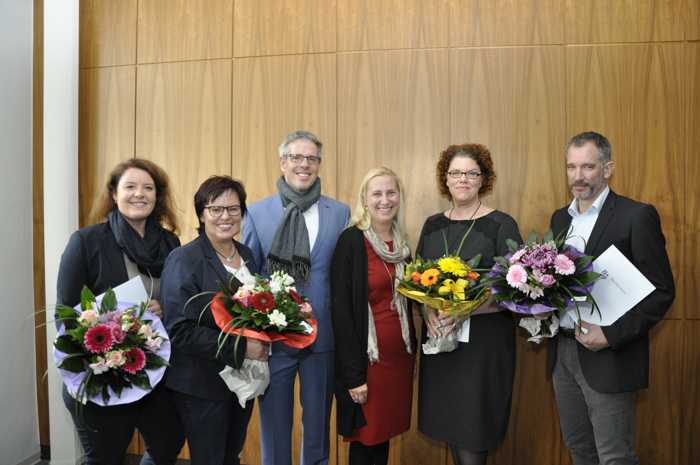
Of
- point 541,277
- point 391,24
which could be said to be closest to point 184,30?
point 391,24

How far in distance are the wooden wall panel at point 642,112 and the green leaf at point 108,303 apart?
3.16m

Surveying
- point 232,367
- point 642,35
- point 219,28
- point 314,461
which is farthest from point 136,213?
point 642,35

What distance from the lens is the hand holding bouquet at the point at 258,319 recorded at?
177cm

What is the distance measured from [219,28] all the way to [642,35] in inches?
126

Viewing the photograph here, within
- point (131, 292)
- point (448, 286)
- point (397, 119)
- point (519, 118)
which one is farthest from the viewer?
point (397, 119)

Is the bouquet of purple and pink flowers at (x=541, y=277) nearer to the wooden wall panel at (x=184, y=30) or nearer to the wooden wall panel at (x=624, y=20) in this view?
the wooden wall panel at (x=624, y=20)

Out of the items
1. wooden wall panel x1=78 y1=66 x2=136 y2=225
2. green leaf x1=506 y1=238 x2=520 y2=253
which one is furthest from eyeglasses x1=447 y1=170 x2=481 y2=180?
wooden wall panel x1=78 y1=66 x2=136 y2=225

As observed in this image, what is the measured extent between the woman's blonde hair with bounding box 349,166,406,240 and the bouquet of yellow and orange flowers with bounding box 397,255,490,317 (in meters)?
0.38

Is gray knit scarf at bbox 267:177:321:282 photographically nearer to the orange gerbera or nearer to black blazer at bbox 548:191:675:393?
the orange gerbera

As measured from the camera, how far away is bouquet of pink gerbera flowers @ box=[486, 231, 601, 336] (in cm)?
188

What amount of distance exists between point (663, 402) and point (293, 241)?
2.97 m

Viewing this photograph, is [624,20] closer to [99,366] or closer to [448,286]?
[448,286]

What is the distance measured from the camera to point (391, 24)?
327 cm

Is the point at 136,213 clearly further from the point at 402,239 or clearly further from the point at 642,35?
the point at 642,35
